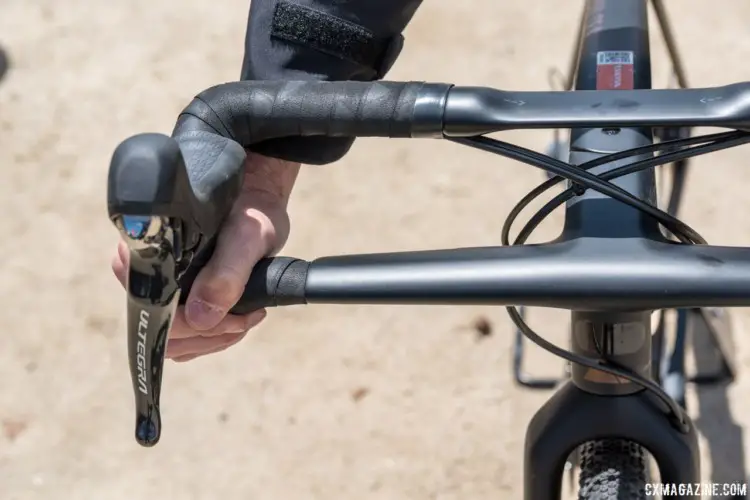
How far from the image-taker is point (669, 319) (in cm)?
202

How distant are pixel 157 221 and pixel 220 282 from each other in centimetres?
20

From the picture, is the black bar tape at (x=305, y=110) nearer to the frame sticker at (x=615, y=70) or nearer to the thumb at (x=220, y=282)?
the thumb at (x=220, y=282)

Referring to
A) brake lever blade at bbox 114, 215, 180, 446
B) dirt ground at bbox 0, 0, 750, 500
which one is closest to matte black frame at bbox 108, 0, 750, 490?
brake lever blade at bbox 114, 215, 180, 446

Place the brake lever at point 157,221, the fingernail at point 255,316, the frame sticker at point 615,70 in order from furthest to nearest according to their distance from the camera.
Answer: the frame sticker at point 615,70 < the fingernail at point 255,316 < the brake lever at point 157,221

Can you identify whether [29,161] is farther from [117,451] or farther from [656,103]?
[656,103]

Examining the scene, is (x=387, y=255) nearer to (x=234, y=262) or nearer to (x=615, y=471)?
(x=234, y=262)

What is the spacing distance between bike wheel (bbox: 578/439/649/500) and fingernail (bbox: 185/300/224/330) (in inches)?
19.5

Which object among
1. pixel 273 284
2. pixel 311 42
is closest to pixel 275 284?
pixel 273 284

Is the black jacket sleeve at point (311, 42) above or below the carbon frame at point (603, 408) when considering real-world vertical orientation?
above

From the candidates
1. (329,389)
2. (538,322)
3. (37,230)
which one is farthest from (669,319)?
(37,230)

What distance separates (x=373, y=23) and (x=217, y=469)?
1.21 m

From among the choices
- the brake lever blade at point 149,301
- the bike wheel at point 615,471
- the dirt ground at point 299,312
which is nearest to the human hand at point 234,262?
the brake lever blade at point 149,301

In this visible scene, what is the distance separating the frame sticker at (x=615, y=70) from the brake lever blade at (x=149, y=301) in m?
0.78

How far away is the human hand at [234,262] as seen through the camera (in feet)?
2.92
